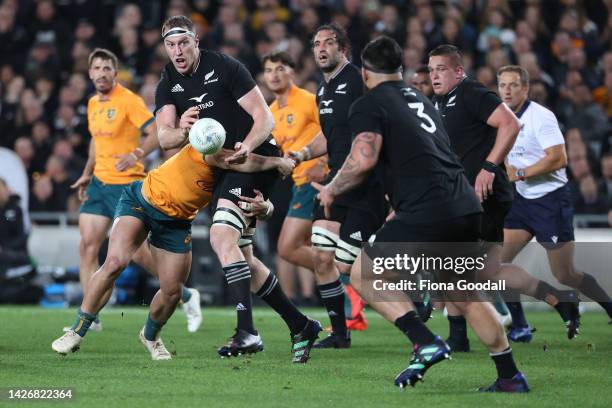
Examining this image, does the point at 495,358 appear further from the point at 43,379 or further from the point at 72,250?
the point at 72,250

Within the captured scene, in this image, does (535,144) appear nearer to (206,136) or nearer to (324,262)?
(324,262)

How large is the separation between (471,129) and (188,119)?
2.38 m

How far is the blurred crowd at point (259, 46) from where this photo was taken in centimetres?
1738

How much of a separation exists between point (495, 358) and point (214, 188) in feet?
9.38

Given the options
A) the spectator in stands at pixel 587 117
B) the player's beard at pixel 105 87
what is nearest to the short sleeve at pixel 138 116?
the player's beard at pixel 105 87

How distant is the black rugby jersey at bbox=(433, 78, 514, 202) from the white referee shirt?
5.51 feet

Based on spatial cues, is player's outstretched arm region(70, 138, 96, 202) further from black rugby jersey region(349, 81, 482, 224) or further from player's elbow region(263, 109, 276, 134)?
black rugby jersey region(349, 81, 482, 224)

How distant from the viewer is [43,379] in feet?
25.5

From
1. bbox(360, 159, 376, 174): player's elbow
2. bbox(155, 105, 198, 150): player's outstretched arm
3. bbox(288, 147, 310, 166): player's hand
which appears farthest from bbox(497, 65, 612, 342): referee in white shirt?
bbox(360, 159, 376, 174): player's elbow

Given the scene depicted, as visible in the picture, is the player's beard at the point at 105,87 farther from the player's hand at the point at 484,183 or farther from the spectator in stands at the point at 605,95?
the spectator in stands at the point at 605,95

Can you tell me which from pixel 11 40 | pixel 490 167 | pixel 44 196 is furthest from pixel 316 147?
pixel 11 40

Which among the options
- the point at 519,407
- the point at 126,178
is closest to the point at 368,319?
the point at 126,178

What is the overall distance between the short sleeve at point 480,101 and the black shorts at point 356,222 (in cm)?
138

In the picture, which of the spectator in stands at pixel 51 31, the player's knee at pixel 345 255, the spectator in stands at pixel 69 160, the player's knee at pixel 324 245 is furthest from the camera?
the spectator in stands at pixel 51 31
